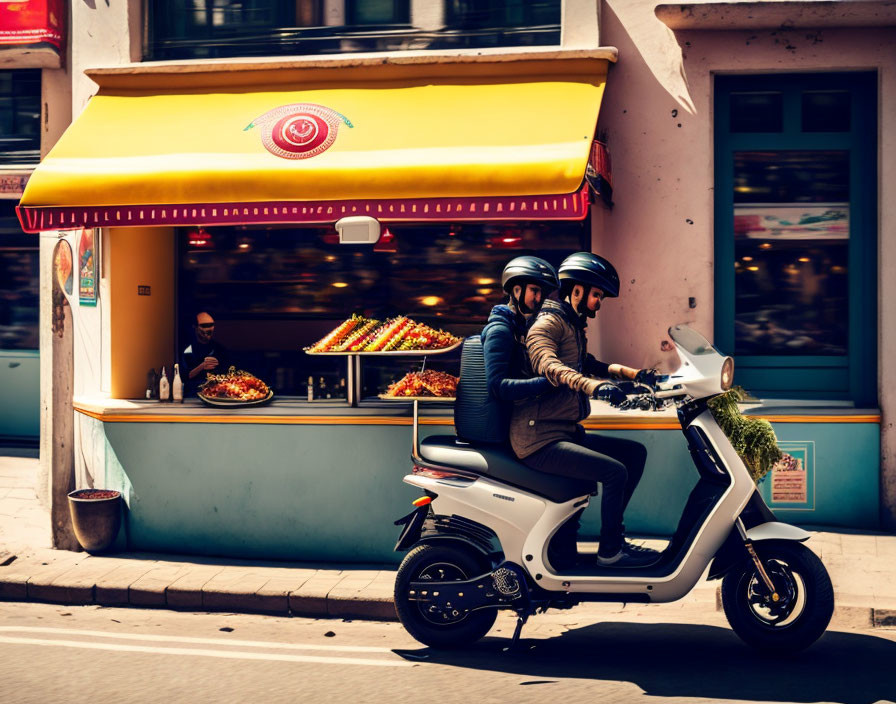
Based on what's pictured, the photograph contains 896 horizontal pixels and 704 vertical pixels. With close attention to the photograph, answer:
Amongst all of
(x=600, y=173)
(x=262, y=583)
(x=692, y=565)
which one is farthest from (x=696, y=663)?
(x=600, y=173)

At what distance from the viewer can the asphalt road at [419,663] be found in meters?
5.46

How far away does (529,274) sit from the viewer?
6.40 meters

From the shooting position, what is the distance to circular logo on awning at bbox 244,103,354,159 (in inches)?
358

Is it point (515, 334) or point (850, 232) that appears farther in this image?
point (850, 232)

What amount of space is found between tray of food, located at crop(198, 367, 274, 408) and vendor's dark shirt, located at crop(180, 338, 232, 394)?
0.66 m

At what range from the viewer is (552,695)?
544 centimetres

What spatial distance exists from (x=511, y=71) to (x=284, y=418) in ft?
11.4

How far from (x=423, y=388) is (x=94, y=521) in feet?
9.16

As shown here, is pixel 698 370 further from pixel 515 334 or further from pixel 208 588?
pixel 208 588

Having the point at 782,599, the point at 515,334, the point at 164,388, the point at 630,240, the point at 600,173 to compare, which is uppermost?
the point at 600,173

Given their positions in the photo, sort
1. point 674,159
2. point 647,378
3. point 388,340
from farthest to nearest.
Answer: point 674,159
point 388,340
point 647,378

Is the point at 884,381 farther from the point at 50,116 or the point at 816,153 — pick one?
the point at 50,116

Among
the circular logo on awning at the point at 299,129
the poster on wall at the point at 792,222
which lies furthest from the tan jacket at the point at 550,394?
the poster on wall at the point at 792,222

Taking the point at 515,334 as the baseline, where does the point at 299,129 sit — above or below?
above
